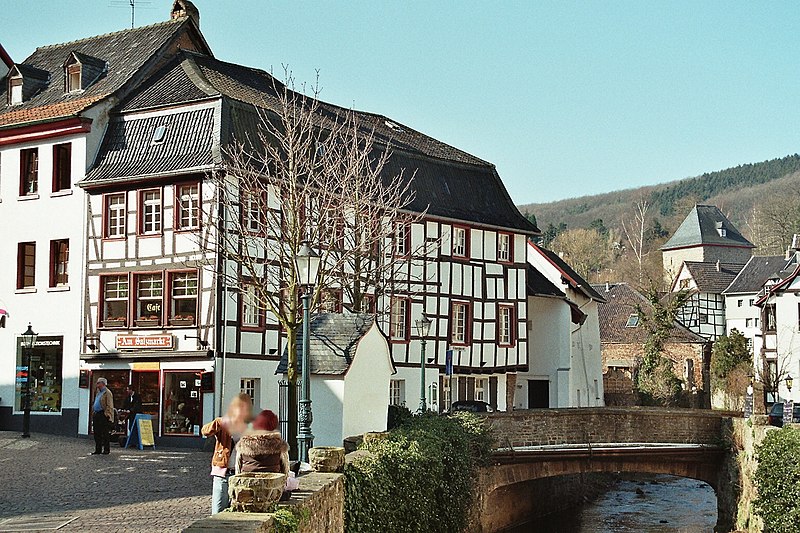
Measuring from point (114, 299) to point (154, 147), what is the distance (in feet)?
14.2

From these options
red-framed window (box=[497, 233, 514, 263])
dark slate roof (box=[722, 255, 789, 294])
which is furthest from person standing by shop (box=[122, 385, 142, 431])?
dark slate roof (box=[722, 255, 789, 294])

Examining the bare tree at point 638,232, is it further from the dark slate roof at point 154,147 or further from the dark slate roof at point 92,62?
the dark slate roof at point 154,147

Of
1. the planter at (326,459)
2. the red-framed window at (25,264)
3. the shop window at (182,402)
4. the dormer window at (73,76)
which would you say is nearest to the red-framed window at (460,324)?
the shop window at (182,402)

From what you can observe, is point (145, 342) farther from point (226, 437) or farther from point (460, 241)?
point (226, 437)

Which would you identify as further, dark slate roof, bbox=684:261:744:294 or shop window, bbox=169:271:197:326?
dark slate roof, bbox=684:261:744:294

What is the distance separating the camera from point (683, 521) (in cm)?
3322

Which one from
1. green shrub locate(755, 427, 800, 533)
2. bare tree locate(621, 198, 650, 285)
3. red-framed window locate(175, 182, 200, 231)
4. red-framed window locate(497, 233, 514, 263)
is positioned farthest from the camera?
bare tree locate(621, 198, 650, 285)

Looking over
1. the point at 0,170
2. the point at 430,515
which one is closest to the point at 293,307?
the point at 430,515

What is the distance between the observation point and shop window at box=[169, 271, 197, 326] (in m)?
31.0

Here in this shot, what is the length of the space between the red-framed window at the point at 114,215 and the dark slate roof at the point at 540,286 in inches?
718

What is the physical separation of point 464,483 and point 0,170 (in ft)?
62.5

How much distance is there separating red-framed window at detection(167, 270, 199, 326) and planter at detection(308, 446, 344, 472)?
1687 centimetres

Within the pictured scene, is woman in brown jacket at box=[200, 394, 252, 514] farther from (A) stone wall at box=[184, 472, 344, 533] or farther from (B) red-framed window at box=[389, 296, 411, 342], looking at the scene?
(B) red-framed window at box=[389, 296, 411, 342]

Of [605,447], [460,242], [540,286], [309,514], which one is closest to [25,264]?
[460,242]
